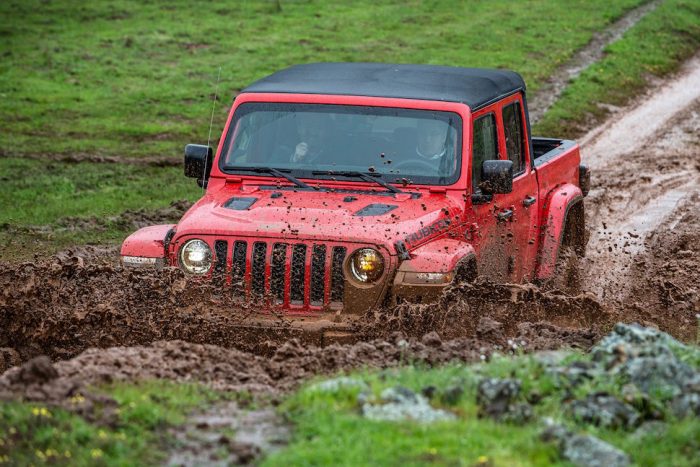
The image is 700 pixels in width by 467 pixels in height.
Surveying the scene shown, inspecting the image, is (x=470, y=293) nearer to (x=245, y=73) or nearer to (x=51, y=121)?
(x=51, y=121)

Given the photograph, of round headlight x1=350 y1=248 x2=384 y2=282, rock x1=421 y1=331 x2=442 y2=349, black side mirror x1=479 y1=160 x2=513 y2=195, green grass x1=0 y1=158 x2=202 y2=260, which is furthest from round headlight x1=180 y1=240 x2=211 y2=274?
green grass x1=0 y1=158 x2=202 y2=260

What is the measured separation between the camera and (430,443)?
5.76 meters

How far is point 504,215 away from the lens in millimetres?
9500

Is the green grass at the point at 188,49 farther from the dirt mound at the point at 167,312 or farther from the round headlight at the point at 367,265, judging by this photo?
the round headlight at the point at 367,265

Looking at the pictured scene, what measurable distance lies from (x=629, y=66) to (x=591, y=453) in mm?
21675

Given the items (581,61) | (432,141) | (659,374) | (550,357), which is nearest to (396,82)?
(432,141)

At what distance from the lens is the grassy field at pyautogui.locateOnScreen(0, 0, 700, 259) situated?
659 inches

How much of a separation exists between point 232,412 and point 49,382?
917 millimetres

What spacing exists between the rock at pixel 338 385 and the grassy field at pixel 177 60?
7013mm

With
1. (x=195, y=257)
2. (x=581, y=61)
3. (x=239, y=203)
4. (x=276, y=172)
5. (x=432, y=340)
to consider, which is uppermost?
(x=276, y=172)

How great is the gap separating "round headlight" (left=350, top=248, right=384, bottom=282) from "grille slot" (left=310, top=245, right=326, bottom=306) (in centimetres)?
18

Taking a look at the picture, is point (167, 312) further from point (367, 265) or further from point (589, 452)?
point (589, 452)

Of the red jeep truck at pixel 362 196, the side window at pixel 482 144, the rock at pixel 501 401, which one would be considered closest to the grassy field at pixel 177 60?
the red jeep truck at pixel 362 196

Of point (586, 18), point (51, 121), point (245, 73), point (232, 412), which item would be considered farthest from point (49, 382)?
point (586, 18)
